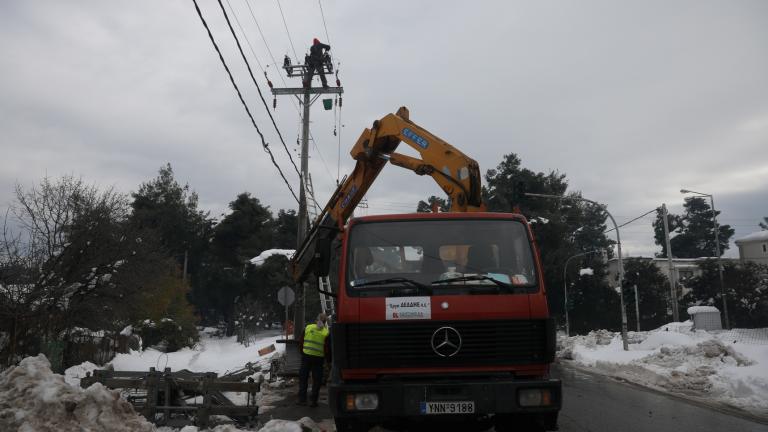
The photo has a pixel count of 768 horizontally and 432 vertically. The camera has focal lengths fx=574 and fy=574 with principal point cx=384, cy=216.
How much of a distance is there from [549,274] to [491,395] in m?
45.7

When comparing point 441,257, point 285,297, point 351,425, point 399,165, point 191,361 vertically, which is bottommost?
point 191,361

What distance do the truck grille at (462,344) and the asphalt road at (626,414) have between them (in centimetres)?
148

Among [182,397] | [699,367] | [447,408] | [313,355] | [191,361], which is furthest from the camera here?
[191,361]

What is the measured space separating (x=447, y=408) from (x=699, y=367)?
13.1 metres

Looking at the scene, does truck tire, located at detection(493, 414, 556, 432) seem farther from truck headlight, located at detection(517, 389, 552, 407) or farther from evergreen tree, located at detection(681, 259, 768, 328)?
evergreen tree, located at detection(681, 259, 768, 328)

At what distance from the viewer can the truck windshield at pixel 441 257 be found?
5816 millimetres

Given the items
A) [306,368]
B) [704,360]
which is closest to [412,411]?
[306,368]


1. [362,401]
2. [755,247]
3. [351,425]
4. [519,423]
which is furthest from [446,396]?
[755,247]

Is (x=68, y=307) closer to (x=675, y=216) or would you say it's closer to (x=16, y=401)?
(x=16, y=401)

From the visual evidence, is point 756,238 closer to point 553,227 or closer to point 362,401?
point 553,227

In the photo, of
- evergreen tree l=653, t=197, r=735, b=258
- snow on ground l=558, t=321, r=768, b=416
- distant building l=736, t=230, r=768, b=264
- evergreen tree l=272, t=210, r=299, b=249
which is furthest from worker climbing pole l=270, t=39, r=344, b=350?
evergreen tree l=653, t=197, r=735, b=258

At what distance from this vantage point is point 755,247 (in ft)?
190

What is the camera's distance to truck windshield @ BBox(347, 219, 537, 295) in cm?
582

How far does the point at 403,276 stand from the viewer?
5.93 metres
